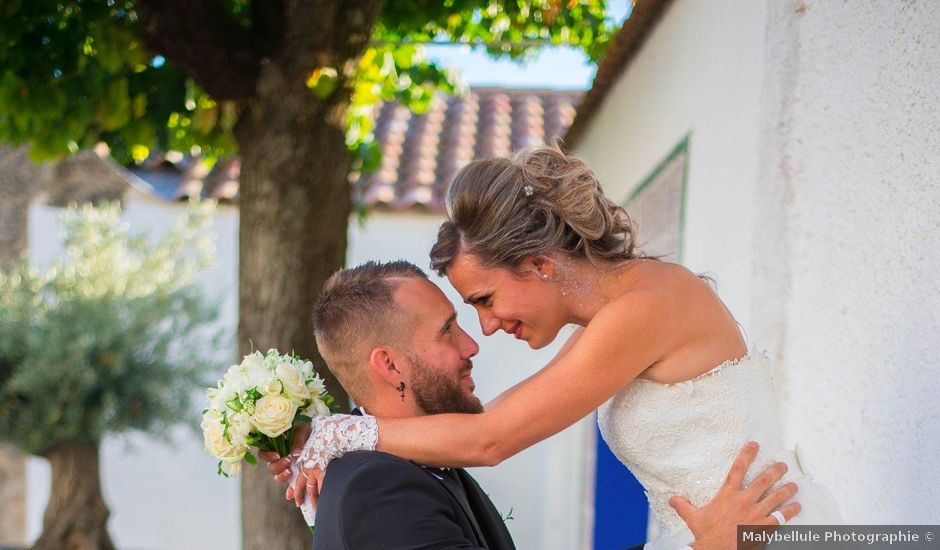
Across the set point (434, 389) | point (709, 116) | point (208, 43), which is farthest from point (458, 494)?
point (208, 43)

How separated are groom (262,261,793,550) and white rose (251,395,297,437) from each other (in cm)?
13

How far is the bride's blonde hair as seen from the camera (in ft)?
8.58

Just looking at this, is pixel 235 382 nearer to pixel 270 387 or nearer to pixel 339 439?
pixel 270 387

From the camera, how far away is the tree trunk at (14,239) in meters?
11.8

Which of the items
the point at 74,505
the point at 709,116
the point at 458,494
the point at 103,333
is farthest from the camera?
the point at 103,333

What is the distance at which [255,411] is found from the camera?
8.56 feet

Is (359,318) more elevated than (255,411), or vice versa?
(359,318)

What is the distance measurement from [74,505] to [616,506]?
453 centimetres

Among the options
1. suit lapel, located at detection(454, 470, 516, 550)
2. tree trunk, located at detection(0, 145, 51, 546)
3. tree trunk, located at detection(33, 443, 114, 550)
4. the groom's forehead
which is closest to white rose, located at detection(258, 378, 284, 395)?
the groom's forehead

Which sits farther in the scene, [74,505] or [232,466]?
[74,505]

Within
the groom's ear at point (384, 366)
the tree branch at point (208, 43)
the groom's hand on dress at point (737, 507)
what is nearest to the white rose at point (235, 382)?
the groom's ear at point (384, 366)

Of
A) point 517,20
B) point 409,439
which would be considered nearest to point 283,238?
point 409,439

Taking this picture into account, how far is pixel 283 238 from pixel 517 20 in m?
3.19

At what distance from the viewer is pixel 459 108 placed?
13930 millimetres
